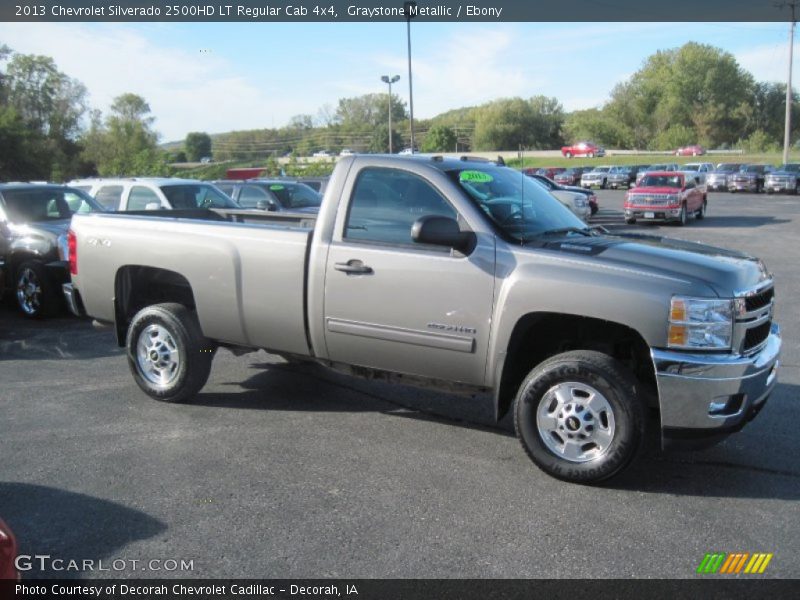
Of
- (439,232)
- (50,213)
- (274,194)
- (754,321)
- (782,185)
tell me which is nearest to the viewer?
(754,321)

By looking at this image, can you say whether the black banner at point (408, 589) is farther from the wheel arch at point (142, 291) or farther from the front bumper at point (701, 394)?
the wheel arch at point (142, 291)

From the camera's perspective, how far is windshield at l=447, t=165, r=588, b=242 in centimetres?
501

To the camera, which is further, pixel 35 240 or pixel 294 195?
pixel 294 195

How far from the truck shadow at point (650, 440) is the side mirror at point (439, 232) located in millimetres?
1536

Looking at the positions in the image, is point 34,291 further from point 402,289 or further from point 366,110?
point 366,110

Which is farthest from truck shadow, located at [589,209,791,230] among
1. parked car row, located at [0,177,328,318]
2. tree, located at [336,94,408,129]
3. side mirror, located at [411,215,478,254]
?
tree, located at [336,94,408,129]

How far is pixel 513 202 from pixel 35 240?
7.66 meters

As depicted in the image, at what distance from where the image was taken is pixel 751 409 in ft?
14.5

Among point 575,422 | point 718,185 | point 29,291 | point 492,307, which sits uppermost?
point 718,185

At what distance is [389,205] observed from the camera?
5.22 metres

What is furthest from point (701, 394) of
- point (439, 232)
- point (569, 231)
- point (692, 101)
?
point (692, 101)

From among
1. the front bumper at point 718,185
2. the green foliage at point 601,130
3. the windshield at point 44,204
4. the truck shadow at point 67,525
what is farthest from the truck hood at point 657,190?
the green foliage at point 601,130

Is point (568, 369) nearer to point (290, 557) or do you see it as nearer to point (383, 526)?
point (383, 526)

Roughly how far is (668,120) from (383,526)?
120 m
